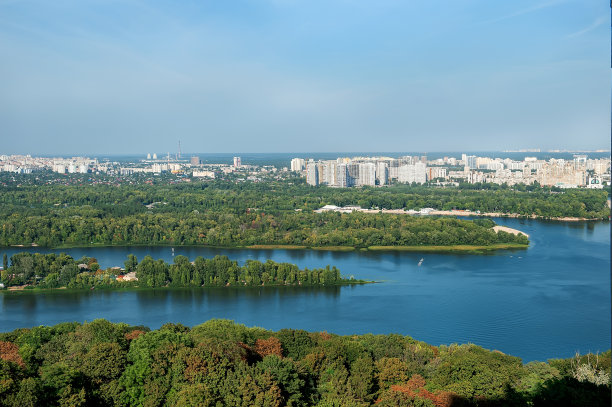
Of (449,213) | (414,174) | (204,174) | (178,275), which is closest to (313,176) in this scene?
(414,174)

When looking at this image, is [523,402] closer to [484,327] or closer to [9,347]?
[484,327]

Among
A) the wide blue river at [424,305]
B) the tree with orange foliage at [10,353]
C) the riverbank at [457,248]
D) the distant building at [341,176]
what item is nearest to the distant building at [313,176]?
the distant building at [341,176]

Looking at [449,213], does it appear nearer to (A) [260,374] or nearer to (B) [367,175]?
(B) [367,175]

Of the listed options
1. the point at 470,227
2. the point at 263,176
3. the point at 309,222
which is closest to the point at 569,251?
the point at 470,227

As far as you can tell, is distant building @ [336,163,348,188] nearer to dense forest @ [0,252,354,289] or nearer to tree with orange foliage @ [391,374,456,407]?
dense forest @ [0,252,354,289]

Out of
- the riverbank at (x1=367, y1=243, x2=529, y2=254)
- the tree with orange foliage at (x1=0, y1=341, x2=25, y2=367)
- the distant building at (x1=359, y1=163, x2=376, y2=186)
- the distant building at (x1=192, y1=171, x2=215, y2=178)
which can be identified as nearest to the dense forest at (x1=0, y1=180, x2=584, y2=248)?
the riverbank at (x1=367, y1=243, x2=529, y2=254)

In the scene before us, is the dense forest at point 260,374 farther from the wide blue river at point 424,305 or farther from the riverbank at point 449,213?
the riverbank at point 449,213
